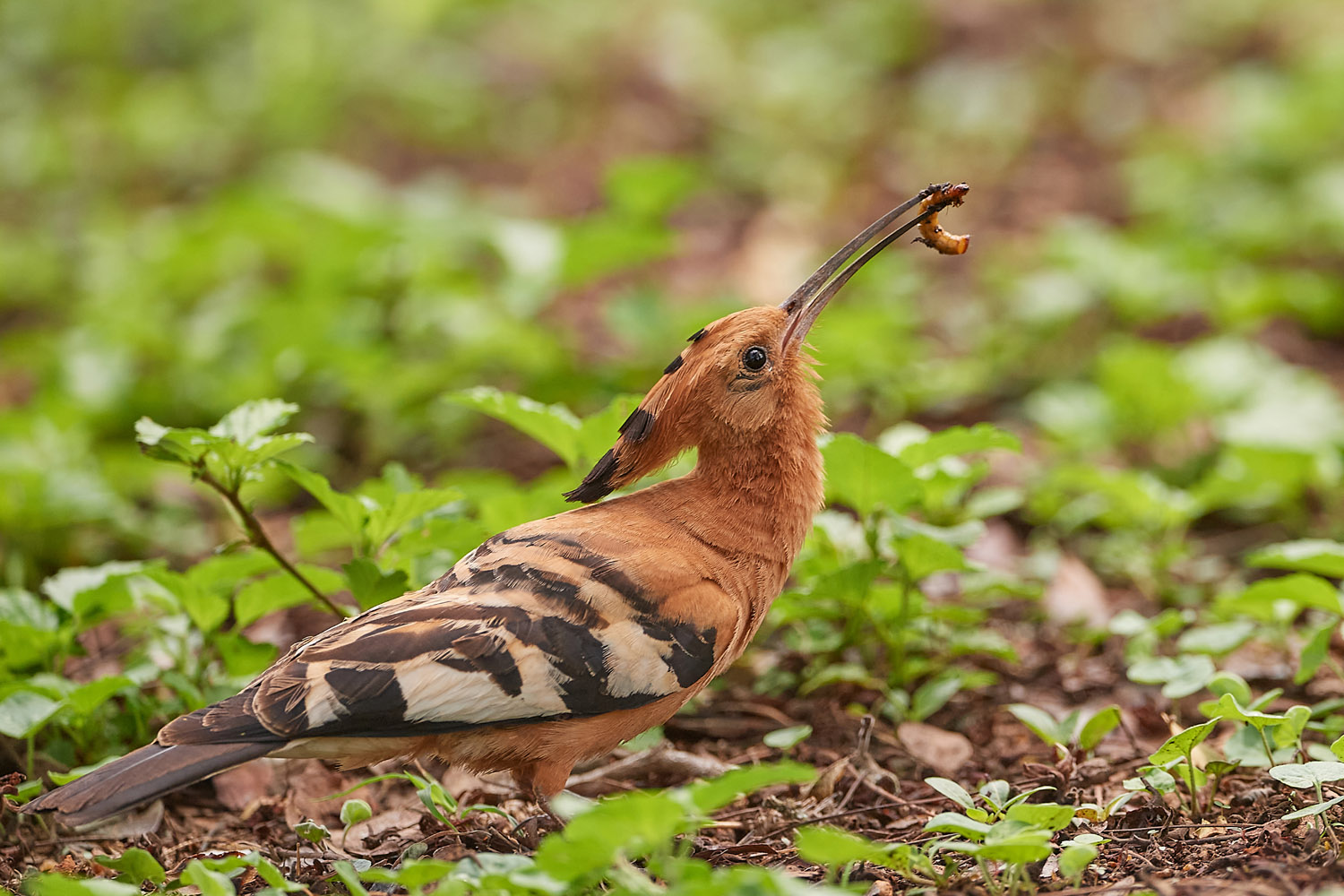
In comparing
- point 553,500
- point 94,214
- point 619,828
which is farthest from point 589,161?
point 619,828

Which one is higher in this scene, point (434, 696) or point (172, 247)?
point (172, 247)

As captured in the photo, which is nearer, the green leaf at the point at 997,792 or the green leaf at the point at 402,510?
the green leaf at the point at 997,792

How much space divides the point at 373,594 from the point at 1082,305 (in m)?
4.43

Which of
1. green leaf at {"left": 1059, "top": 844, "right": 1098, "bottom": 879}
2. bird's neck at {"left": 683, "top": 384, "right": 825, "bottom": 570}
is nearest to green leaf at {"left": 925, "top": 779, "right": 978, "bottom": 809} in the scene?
green leaf at {"left": 1059, "top": 844, "right": 1098, "bottom": 879}

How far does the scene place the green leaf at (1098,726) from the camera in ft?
11.7

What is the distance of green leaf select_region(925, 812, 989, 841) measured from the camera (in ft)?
9.19

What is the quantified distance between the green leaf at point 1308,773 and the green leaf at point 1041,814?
548mm

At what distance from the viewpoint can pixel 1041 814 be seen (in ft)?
9.25

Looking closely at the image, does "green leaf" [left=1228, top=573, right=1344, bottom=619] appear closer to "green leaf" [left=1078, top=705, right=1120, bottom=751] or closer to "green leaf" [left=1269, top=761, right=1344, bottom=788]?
"green leaf" [left=1078, top=705, right=1120, bottom=751]

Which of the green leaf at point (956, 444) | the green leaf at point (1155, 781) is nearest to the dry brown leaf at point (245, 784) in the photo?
the green leaf at point (956, 444)

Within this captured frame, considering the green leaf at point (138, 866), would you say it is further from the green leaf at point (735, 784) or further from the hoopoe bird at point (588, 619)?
the green leaf at point (735, 784)

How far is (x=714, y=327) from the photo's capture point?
3764mm

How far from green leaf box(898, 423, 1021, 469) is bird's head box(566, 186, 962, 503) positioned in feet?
1.36

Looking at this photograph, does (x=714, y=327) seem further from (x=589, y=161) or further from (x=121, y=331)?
(x=589, y=161)
